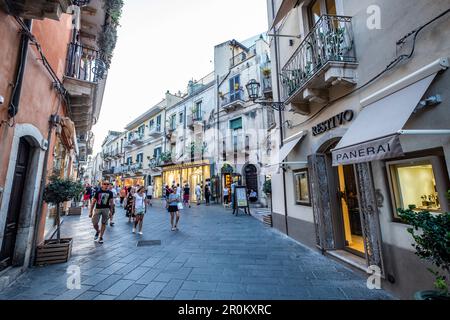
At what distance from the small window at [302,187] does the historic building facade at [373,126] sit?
0.07m

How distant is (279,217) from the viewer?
26.9ft

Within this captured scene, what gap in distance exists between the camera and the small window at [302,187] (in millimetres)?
6466

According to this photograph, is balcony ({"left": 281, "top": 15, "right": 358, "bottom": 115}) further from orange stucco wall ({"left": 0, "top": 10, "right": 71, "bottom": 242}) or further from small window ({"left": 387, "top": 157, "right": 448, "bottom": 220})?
orange stucco wall ({"left": 0, "top": 10, "right": 71, "bottom": 242})

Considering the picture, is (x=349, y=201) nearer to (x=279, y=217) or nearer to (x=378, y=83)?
(x=279, y=217)

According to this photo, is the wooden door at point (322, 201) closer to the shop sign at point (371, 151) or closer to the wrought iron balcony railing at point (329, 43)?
the shop sign at point (371, 151)

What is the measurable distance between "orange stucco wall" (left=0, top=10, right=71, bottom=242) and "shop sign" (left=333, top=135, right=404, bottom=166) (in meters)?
5.38

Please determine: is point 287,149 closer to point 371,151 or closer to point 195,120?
point 371,151

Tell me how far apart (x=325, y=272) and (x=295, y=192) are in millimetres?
3038

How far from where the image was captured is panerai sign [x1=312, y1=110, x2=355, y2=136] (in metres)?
4.55

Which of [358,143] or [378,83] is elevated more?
[378,83]

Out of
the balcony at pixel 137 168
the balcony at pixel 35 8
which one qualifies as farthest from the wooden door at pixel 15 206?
the balcony at pixel 137 168

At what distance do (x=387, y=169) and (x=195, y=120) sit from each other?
20360mm
